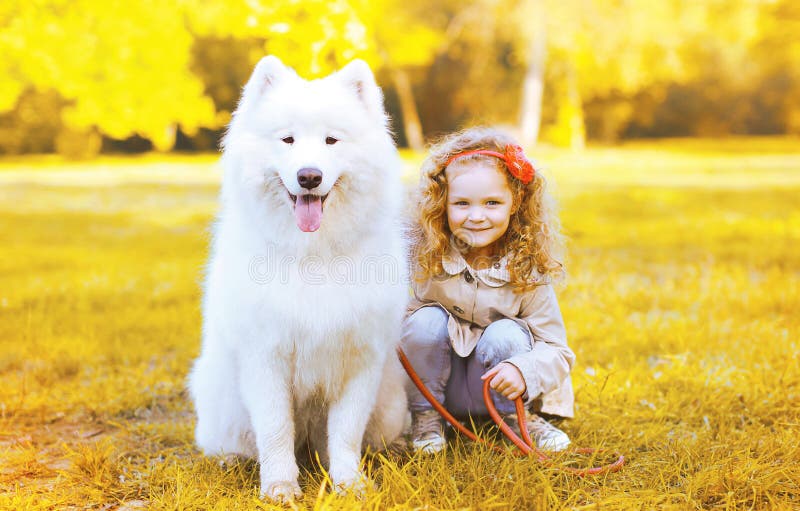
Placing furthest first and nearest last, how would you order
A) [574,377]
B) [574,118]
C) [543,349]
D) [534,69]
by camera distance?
[574,118] < [534,69] < [574,377] < [543,349]

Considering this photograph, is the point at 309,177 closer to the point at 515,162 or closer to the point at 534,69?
the point at 515,162

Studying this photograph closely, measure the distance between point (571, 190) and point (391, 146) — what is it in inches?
417

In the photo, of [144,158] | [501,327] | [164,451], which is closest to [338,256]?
[501,327]

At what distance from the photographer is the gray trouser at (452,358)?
277 cm

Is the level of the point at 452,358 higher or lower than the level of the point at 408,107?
lower

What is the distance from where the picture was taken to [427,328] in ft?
9.29

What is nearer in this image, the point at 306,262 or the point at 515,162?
the point at 306,262

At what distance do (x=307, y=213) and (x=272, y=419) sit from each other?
2.52 feet

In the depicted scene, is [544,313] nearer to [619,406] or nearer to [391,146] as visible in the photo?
[619,406]

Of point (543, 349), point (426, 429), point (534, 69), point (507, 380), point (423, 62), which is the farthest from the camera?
point (423, 62)

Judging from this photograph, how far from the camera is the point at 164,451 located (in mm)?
2881

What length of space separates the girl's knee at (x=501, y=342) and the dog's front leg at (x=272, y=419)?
82 cm

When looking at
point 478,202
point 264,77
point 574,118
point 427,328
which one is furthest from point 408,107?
point 264,77

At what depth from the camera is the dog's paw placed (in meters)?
2.43
